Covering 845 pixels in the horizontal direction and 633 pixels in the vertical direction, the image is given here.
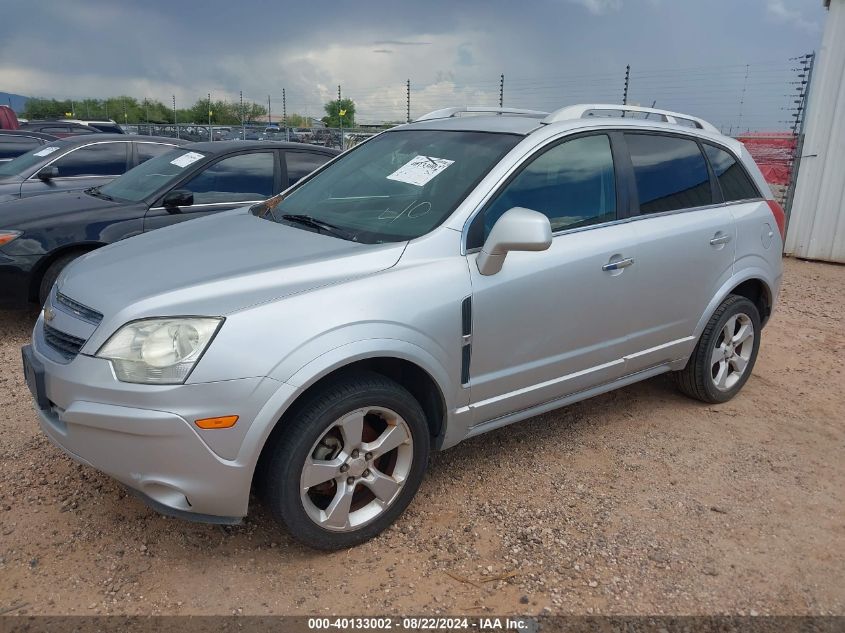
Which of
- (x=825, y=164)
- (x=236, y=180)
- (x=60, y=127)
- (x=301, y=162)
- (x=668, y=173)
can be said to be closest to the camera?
(x=668, y=173)

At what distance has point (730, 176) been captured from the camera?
4.19 m

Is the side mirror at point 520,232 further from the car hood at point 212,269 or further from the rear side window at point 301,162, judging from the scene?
the rear side window at point 301,162

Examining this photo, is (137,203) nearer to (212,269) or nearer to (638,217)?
(212,269)

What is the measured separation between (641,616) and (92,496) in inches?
94.1

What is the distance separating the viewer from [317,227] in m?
3.17

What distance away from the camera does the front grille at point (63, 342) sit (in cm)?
252

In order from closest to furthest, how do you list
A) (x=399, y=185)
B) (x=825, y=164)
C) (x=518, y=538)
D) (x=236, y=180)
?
(x=518, y=538) → (x=399, y=185) → (x=236, y=180) → (x=825, y=164)

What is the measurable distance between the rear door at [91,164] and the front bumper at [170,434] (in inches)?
201

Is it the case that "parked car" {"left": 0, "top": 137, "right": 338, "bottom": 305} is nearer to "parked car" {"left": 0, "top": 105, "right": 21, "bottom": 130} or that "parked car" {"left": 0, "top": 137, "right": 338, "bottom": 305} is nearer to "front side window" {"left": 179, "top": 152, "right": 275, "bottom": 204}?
"front side window" {"left": 179, "top": 152, "right": 275, "bottom": 204}

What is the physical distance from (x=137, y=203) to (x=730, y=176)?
4363 mm

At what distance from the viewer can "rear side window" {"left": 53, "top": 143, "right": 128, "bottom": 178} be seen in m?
7.03

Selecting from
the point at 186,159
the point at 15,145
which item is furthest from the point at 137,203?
the point at 15,145

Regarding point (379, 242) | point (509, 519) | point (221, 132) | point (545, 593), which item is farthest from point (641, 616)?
point (221, 132)

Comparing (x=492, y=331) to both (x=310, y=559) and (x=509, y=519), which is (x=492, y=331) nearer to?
(x=509, y=519)
